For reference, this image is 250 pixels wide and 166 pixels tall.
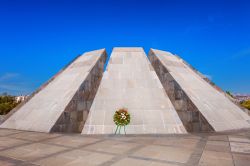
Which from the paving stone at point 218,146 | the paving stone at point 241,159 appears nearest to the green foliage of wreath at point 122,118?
the paving stone at point 218,146

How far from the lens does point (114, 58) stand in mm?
21312

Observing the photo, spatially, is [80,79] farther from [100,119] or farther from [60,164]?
[60,164]

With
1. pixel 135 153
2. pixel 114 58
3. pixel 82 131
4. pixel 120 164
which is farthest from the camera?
pixel 114 58

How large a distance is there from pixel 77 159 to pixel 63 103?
8.38 m

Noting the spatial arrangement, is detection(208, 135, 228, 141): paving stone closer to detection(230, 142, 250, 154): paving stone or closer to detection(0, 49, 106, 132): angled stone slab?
detection(230, 142, 250, 154): paving stone

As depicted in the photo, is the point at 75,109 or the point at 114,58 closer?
the point at 75,109

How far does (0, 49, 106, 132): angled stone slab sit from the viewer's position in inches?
594

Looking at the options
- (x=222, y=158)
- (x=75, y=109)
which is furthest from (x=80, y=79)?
(x=222, y=158)

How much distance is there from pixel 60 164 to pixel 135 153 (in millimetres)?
3136

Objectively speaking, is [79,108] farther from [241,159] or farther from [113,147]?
[241,159]

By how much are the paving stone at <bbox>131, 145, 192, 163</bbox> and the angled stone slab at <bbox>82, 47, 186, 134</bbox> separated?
4756 millimetres

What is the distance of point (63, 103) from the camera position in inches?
631

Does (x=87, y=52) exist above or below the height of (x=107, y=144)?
above

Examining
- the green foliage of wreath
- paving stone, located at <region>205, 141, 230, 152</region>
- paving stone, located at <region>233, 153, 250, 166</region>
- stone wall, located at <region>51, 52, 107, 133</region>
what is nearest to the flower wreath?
the green foliage of wreath
